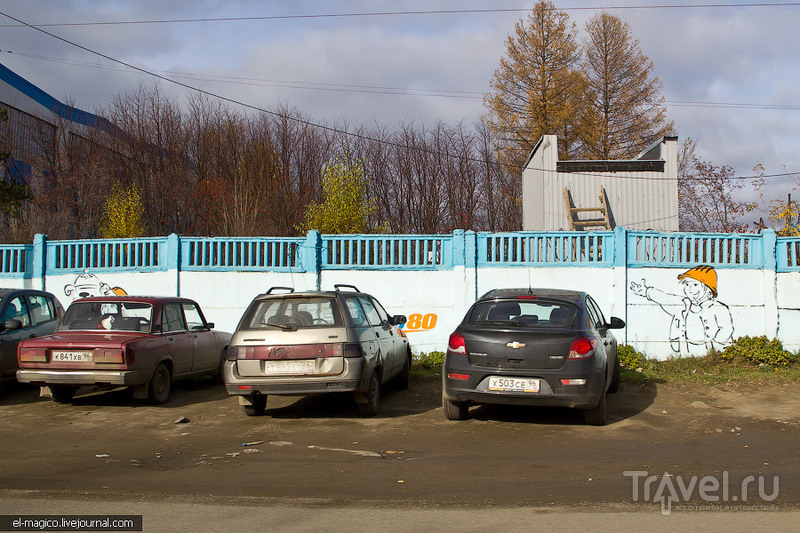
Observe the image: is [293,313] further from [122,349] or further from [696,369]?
[696,369]

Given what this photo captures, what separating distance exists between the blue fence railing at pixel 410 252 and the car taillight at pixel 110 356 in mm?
4843

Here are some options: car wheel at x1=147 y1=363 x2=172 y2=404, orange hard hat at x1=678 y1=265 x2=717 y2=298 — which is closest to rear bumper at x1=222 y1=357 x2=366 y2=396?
car wheel at x1=147 y1=363 x2=172 y2=404

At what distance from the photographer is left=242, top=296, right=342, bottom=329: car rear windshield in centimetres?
825

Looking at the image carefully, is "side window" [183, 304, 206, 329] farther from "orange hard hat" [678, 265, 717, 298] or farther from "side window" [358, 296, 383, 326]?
"orange hard hat" [678, 265, 717, 298]

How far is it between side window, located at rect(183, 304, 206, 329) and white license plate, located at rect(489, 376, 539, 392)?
534cm

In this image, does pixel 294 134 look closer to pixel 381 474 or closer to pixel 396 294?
pixel 396 294

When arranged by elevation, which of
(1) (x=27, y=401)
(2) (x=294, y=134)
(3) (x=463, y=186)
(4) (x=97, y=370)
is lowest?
(1) (x=27, y=401)

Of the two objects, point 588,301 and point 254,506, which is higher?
point 588,301

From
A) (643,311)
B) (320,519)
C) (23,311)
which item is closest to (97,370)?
(23,311)

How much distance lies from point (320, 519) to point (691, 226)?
1213 inches

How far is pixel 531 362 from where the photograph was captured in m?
7.44

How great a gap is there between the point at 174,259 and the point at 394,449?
8.18 m

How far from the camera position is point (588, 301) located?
907 cm

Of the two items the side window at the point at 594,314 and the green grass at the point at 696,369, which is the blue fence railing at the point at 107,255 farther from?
the side window at the point at 594,314
